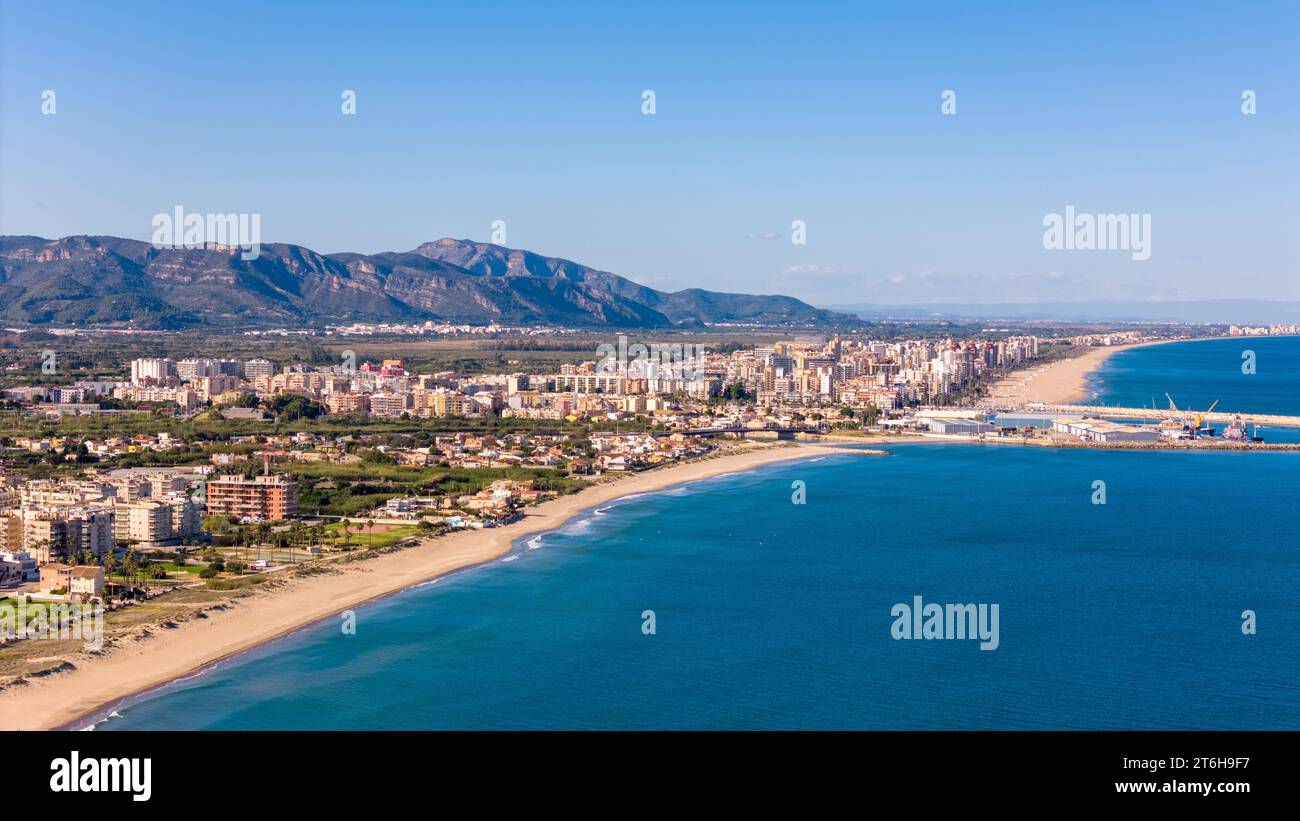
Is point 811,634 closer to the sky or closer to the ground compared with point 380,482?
closer to the ground

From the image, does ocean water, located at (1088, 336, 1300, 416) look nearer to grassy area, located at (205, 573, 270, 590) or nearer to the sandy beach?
the sandy beach

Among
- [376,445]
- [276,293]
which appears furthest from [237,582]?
[276,293]

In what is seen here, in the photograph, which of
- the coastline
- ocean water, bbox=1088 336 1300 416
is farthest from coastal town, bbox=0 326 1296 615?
ocean water, bbox=1088 336 1300 416

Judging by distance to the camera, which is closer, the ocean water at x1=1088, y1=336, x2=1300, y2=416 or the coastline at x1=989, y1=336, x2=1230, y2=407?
the ocean water at x1=1088, y1=336, x2=1300, y2=416

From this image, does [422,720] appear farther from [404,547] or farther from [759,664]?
[404,547]

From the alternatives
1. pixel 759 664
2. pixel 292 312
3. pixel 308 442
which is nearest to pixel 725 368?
pixel 308 442

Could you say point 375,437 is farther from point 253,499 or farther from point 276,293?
point 276,293
